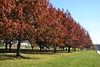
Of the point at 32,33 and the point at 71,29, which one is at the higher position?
the point at 71,29

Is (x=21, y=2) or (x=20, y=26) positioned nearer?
(x=20, y=26)

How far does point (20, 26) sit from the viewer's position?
16359 millimetres

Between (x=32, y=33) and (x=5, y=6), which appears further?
(x=32, y=33)

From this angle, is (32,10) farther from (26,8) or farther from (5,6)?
(5,6)

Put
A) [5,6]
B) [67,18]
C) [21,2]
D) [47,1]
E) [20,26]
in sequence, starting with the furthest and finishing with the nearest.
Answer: [67,18] → [47,1] → [21,2] → [20,26] → [5,6]

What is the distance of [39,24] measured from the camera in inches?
762

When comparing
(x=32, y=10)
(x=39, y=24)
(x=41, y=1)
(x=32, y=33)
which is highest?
(x=41, y=1)

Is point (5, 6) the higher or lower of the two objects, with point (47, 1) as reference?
lower

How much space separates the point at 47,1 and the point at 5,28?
9429 millimetres

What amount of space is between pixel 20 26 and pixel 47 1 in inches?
293

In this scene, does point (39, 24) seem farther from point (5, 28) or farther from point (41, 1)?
point (5, 28)

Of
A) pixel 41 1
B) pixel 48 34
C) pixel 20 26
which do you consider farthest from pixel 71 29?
pixel 20 26

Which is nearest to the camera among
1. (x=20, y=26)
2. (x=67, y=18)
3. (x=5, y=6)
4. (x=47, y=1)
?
(x=5, y=6)

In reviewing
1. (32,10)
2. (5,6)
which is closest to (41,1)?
(32,10)
